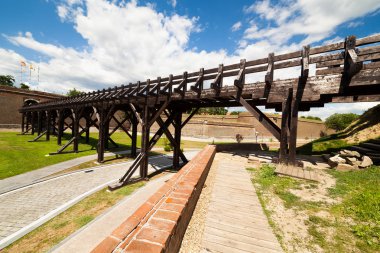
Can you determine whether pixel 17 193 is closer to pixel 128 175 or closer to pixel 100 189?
pixel 100 189

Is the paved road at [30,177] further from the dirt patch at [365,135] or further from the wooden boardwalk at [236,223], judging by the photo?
the dirt patch at [365,135]

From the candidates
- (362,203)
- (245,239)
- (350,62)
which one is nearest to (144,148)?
(245,239)

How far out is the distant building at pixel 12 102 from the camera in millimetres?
30438

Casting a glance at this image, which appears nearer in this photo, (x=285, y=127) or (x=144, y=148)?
(x=285, y=127)

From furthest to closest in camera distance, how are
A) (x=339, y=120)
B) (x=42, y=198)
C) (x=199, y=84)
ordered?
1. (x=339, y=120)
2. (x=199, y=84)
3. (x=42, y=198)

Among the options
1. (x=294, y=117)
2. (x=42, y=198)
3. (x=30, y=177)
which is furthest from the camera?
(x=30, y=177)

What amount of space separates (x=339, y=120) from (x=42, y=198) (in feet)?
192

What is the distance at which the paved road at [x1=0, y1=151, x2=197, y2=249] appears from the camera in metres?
5.24

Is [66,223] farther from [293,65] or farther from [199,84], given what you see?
[293,65]

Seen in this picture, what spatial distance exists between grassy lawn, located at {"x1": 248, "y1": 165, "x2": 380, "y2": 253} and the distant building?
134 ft

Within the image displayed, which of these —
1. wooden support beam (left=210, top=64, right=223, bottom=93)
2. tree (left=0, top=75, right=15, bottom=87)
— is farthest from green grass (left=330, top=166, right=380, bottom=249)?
tree (left=0, top=75, right=15, bottom=87)

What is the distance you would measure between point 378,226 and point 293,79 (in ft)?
13.2

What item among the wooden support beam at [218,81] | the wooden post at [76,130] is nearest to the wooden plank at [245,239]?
the wooden support beam at [218,81]

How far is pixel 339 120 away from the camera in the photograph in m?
47.0
